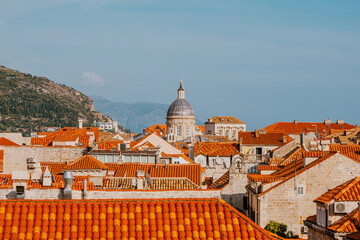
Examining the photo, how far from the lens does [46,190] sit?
1816 cm

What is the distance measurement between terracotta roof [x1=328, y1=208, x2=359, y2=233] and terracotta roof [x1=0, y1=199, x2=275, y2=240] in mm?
7639

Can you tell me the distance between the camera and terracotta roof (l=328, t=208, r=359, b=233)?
22312 millimetres

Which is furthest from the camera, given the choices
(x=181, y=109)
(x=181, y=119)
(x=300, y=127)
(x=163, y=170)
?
(x=181, y=109)

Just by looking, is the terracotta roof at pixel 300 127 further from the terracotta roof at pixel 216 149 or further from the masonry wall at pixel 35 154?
the masonry wall at pixel 35 154

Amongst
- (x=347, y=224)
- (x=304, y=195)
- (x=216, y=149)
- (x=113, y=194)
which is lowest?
(x=347, y=224)

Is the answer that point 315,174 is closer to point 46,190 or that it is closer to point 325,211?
point 325,211

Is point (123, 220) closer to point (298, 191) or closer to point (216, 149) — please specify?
point (298, 191)

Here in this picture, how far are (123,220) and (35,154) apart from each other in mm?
40425

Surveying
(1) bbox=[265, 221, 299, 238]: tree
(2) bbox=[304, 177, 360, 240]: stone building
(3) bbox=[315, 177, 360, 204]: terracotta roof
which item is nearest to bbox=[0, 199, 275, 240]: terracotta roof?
(2) bbox=[304, 177, 360, 240]: stone building

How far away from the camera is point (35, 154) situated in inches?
2146

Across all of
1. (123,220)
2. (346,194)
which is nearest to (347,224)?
(346,194)

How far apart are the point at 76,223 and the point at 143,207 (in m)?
1.73

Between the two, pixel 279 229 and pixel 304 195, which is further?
pixel 304 195

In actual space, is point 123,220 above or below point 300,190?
below
